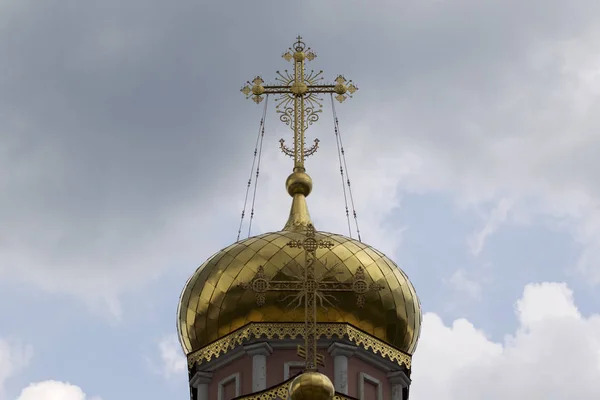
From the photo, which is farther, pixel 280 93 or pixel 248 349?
pixel 280 93

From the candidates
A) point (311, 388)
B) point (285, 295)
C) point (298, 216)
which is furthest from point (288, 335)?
point (311, 388)

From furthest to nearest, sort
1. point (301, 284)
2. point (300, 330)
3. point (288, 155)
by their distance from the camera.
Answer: point (288, 155)
point (300, 330)
point (301, 284)

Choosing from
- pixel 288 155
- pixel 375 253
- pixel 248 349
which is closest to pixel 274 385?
pixel 248 349

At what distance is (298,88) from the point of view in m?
35.0

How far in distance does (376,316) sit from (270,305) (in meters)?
1.84

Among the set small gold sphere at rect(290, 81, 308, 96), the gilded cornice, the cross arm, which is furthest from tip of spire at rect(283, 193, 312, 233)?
the cross arm

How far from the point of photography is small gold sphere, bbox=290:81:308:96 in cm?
3500

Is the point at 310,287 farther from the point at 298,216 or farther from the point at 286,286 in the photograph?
the point at 298,216

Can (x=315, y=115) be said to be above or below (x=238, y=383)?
above

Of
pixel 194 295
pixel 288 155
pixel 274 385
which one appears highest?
pixel 288 155

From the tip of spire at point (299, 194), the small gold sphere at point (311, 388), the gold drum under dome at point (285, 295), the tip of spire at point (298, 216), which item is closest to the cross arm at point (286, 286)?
the gold drum under dome at point (285, 295)

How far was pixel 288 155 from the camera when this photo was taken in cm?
3475

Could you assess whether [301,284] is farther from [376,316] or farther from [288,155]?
[288,155]

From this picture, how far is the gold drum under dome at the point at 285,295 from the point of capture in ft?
101
